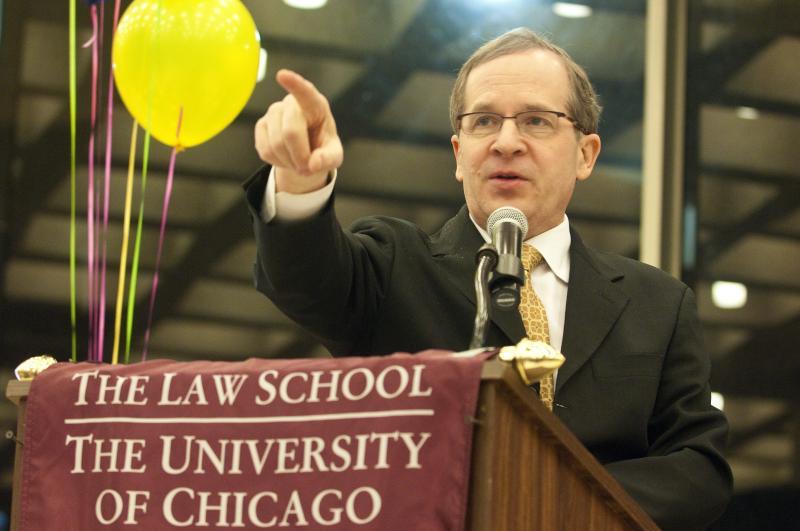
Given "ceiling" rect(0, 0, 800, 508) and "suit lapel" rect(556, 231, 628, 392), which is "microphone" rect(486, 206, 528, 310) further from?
"ceiling" rect(0, 0, 800, 508)

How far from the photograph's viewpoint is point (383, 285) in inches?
80.0

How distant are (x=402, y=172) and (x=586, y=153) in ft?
7.67

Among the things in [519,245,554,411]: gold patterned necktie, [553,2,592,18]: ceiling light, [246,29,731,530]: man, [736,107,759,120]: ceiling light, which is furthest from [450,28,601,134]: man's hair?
[553,2,592,18]: ceiling light

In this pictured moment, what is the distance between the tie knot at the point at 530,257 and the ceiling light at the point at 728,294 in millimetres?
2442

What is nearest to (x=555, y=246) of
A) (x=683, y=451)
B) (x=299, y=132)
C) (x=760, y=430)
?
(x=683, y=451)

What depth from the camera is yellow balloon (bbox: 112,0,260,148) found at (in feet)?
8.56

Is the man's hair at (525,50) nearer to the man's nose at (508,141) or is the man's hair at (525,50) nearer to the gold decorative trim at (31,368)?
the man's nose at (508,141)

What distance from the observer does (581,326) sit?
6.58 feet

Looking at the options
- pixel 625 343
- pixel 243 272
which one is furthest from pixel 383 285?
pixel 243 272

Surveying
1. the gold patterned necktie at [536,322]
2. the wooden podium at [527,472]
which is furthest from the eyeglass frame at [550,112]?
the wooden podium at [527,472]

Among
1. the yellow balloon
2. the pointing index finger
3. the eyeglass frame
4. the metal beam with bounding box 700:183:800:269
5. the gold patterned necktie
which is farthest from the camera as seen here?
the metal beam with bounding box 700:183:800:269

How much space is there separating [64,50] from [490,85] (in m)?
2.67

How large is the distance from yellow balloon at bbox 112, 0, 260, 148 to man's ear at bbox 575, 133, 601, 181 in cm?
79

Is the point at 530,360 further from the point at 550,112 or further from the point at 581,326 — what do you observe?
the point at 550,112
